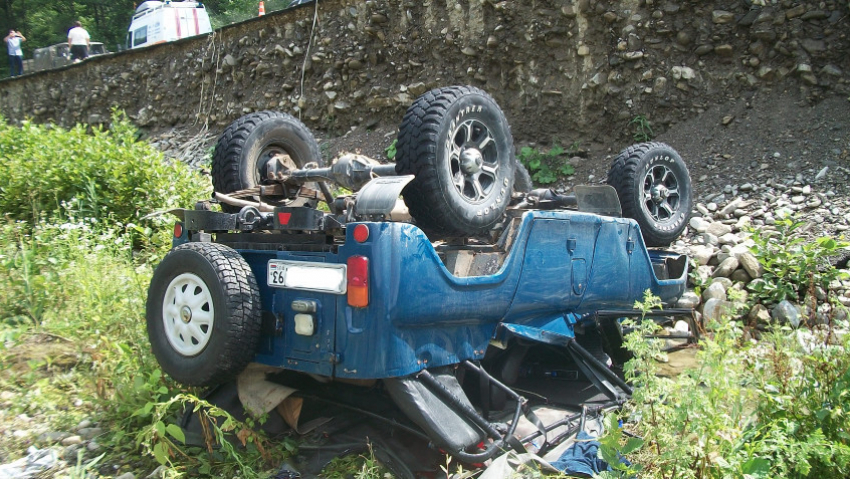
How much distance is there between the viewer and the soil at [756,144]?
859cm

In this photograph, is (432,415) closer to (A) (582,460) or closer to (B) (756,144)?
(A) (582,460)

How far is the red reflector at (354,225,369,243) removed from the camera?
10.6 ft

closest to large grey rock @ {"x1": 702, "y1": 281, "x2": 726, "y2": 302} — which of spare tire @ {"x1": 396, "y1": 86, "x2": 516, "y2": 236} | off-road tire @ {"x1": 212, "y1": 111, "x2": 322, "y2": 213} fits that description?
spare tire @ {"x1": 396, "y1": 86, "x2": 516, "y2": 236}

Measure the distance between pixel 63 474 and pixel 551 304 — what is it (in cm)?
289

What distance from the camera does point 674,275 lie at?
5.60 meters

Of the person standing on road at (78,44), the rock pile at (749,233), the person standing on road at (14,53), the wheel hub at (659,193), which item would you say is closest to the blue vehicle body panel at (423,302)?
the wheel hub at (659,193)

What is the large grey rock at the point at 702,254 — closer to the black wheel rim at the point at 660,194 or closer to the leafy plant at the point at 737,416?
the black wheel rim at the point at 660,194

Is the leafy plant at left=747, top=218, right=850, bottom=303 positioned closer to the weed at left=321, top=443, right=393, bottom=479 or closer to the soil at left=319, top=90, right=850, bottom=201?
the soil at left=319, top=90, right=850, bottom=201

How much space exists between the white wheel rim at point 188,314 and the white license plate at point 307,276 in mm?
348

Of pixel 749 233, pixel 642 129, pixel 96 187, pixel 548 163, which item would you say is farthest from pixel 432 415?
pixel 642 129

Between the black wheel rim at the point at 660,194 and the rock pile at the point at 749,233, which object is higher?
the black wheel rim at the point at 660,194

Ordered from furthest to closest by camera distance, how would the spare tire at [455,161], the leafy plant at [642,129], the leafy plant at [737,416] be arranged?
the leafy plant at [642,129]
the spare tire at [455,161]
the leafy plant at [737,416]

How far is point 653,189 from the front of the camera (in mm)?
5578

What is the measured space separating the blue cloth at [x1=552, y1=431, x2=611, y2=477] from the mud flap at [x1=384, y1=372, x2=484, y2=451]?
1.43 feet
